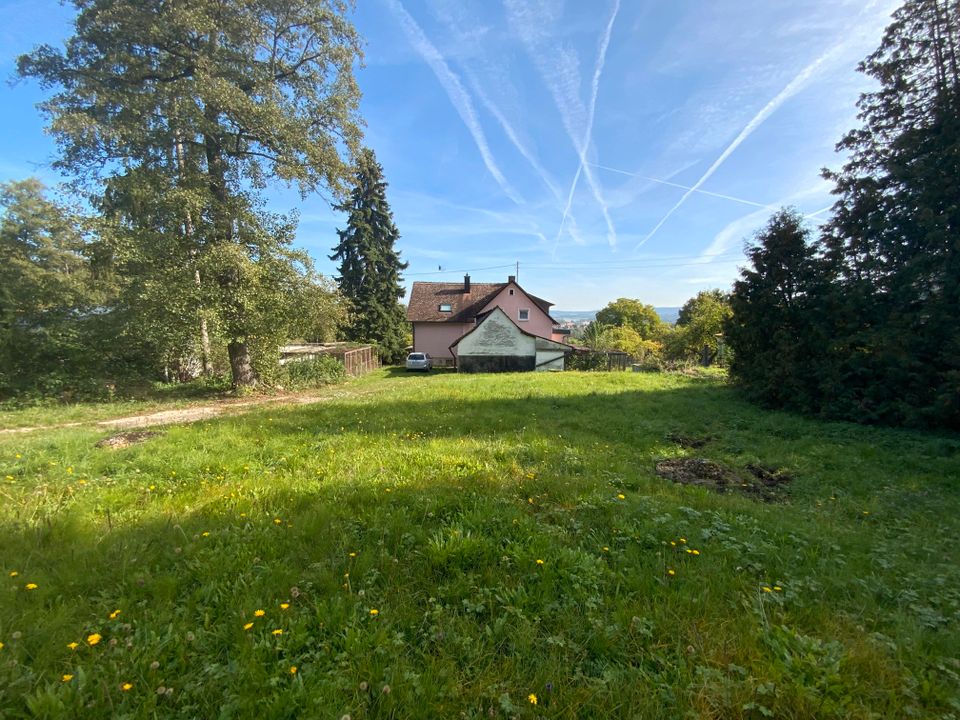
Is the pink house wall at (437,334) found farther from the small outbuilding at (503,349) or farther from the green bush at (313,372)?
the green bush at (313,372)

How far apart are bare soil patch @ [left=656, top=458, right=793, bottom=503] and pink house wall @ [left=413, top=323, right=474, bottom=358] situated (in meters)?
29.3

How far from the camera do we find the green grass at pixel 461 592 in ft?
6.72

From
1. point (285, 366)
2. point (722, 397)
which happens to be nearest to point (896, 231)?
point (722, 397)

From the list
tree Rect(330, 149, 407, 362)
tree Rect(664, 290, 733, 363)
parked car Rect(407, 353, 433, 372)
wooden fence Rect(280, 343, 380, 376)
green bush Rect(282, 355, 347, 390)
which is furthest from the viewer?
tree Rect(330, 149, 407, 362)

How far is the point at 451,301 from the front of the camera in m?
36.9

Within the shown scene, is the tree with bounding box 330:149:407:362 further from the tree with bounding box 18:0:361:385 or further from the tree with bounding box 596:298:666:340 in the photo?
the tree with bounding box 596:298:666:340

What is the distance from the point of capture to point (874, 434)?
8.86 meters

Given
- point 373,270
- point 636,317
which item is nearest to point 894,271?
point 373,270

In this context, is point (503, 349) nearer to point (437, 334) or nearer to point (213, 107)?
point (437, 334)

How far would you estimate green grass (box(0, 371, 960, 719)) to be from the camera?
6.72 feet

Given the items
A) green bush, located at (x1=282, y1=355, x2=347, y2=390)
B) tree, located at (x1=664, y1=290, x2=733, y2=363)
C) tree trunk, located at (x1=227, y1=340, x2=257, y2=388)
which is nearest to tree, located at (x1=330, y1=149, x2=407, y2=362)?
green bush, located at (x1=282, y1=355, x2=347, y2=390)

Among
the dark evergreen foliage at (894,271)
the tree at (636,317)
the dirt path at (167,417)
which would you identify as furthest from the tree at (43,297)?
the tree at (636,317)

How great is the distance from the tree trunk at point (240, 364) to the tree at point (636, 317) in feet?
147

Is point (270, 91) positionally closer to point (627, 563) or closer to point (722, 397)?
point (627, 563)
